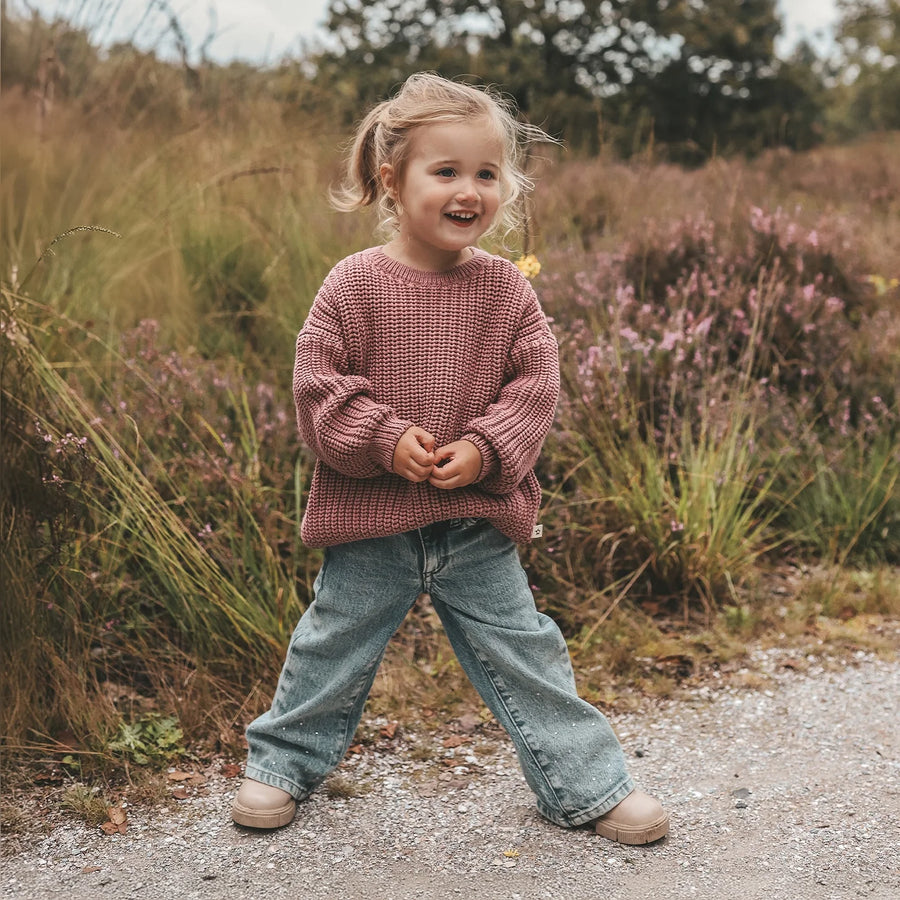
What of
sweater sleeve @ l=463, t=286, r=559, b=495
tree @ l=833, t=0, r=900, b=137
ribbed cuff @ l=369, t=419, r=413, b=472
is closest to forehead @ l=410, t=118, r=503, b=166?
sweater sleeve @ l=463, t=286, r=559, b=495

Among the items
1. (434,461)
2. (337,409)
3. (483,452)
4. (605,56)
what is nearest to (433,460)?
(434,461)

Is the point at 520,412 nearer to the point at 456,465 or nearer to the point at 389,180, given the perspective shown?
the point at 456,465

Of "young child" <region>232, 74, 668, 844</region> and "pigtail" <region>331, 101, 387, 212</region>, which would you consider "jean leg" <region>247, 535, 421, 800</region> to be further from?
"pigtail" <region>331, 101, 387, 212</region>

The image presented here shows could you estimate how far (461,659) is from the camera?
2.40m

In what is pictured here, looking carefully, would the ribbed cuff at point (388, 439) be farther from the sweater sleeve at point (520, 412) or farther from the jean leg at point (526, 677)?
the jean leg at point (526, 677)

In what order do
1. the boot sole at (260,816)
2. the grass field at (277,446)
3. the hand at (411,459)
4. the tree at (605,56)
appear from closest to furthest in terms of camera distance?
the hand at (411,459), the boot sole at (260,816), the grass field at (277,446), the tree at (605,56)

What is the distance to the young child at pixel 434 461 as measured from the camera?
2145 mm

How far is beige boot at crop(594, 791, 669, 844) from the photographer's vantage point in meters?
2.29

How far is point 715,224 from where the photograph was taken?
4.89m

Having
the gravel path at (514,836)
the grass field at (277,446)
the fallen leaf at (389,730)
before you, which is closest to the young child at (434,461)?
the gravel path at (514,836)

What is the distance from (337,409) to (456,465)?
26 centimetres

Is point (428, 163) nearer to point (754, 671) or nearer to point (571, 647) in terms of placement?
point (571, 647)

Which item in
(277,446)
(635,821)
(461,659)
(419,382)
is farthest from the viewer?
(277,446)

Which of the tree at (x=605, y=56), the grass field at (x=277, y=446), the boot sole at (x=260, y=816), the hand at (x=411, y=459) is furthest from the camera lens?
the tree at (x=605, y=56)
